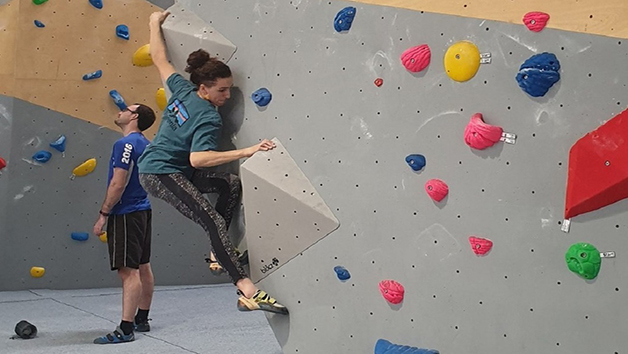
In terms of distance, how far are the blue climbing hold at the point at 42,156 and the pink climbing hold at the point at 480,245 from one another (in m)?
3.66

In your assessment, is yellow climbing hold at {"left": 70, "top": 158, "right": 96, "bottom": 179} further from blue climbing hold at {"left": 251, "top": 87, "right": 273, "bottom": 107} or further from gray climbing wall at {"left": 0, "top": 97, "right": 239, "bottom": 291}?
blue climbing hold at {"left": 251, "top": 87, "right": 273, "bottom": 107}

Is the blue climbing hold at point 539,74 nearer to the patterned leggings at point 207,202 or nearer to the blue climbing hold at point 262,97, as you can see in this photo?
the blue climbing hold at point 262,97

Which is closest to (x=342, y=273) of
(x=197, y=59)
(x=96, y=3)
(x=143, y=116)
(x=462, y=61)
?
(x=462, y=61)

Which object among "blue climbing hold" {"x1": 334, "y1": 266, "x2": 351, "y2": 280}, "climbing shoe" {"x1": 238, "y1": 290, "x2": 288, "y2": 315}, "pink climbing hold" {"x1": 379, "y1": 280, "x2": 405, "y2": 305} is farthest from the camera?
"climbing shoe" {"x1": 238, "y1": 290, "x2": 288, "y2": 315}

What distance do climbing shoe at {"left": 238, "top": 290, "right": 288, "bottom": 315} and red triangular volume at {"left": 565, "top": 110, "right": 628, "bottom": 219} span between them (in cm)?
139

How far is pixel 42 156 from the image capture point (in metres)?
5.74

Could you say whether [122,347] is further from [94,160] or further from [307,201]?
[94,160]

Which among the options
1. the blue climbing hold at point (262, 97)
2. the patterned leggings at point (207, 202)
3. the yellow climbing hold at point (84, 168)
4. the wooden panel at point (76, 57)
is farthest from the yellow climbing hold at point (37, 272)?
the blue climbing hold at point (262, 97)

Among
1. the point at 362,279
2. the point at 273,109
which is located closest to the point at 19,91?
the point at 273,109

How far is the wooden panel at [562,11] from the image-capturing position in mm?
2598

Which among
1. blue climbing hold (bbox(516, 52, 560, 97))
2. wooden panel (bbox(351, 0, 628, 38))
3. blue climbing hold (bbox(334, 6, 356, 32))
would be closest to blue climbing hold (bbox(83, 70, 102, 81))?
blue climbing hold (bbox(334, 6, 356, 32))

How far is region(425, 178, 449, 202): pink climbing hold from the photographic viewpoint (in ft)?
10.1

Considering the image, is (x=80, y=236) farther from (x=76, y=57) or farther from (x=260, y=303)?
(x=260, y=303)

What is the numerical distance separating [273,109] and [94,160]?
8.72ft
